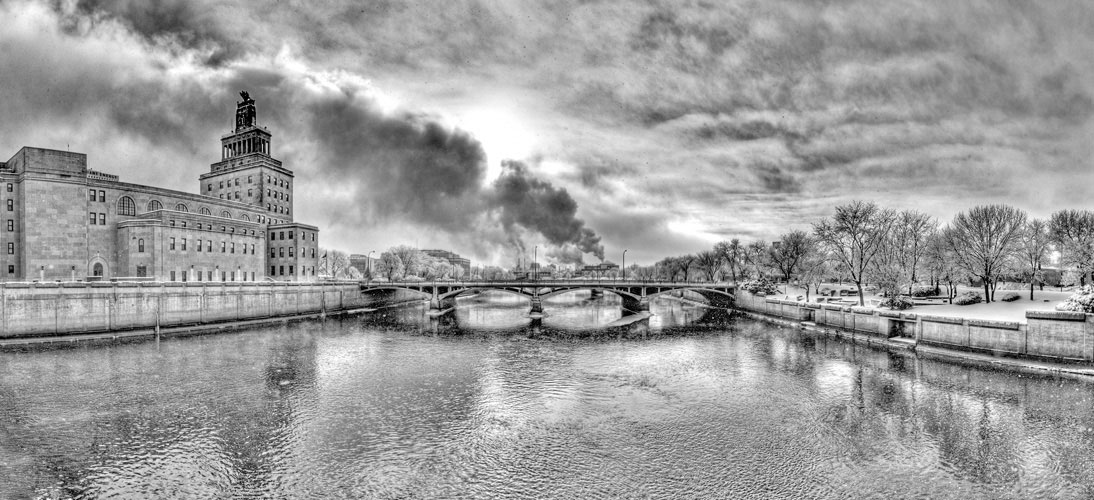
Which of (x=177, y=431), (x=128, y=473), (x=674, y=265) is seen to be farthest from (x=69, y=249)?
(x=674, y=265)

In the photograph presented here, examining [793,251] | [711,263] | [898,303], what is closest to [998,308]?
[898,303]

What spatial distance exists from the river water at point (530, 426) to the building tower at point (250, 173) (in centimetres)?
6833

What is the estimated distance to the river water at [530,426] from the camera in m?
18.0

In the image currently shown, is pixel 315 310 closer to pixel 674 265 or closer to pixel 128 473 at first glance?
pixel 128 473

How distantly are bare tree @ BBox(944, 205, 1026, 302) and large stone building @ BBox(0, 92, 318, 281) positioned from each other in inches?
4193

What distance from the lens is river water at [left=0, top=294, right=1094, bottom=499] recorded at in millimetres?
18016

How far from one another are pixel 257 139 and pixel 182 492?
363 ft

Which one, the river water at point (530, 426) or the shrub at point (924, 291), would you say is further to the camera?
the shrub at point (924, 291)

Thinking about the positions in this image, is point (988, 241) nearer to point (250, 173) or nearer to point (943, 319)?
point (943, 319)

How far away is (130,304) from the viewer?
171ft

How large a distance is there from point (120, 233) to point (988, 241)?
400ft

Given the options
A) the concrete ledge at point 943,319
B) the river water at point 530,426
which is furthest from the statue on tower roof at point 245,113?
the concrete ledge at point 943,319

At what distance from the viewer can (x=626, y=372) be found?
122ft

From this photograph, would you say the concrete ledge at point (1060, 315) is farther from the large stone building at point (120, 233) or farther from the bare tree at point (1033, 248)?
the large stone building at point (120, 233)
